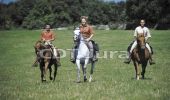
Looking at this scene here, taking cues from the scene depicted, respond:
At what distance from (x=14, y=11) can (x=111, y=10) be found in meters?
31.5

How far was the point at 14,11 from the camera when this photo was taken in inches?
6501

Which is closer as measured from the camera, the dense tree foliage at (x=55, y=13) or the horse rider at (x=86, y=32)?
the horse rider at (x=86, y=32)

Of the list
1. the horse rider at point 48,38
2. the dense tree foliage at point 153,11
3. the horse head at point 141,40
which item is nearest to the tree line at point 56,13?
the dense tree foliage at point 153,11

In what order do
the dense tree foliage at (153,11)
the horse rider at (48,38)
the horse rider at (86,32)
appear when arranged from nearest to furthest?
the horse rider at (86,32) → the horse rider at (48,38) → the dense tree foliage at (153,11)

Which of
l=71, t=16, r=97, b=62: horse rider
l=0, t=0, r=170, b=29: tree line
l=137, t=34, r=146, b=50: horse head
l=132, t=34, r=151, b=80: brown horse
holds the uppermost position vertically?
l=71, t=16, r=97, b=62: horse rider

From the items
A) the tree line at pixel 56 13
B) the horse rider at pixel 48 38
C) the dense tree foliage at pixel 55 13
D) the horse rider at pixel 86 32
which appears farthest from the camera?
the dense tree foliage at pixel 55 13

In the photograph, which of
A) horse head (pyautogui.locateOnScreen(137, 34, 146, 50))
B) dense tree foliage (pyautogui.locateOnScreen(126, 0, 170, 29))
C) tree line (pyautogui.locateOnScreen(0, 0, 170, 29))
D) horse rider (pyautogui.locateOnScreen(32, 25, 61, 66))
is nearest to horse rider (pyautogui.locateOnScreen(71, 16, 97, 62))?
horse rider (pyautogui.locateOnScreen(32, 25, 61, 66))

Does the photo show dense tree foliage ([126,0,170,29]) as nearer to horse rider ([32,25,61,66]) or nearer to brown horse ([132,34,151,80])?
brown horse ([132,34,151,80])

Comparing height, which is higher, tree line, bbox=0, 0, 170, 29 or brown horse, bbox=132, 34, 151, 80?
brown horse, bbox=132, 34, 151, 80

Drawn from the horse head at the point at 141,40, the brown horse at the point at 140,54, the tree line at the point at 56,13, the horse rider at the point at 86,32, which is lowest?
the tree line at the point at 56,13

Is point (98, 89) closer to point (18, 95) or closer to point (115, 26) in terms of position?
point (18, 95)

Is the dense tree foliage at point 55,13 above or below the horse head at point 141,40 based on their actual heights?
below

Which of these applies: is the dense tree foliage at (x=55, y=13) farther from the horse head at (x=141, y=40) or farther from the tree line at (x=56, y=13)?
the horse head at (x=141, y=40)

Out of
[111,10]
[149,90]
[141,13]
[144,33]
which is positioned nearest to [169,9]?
[141,13]
